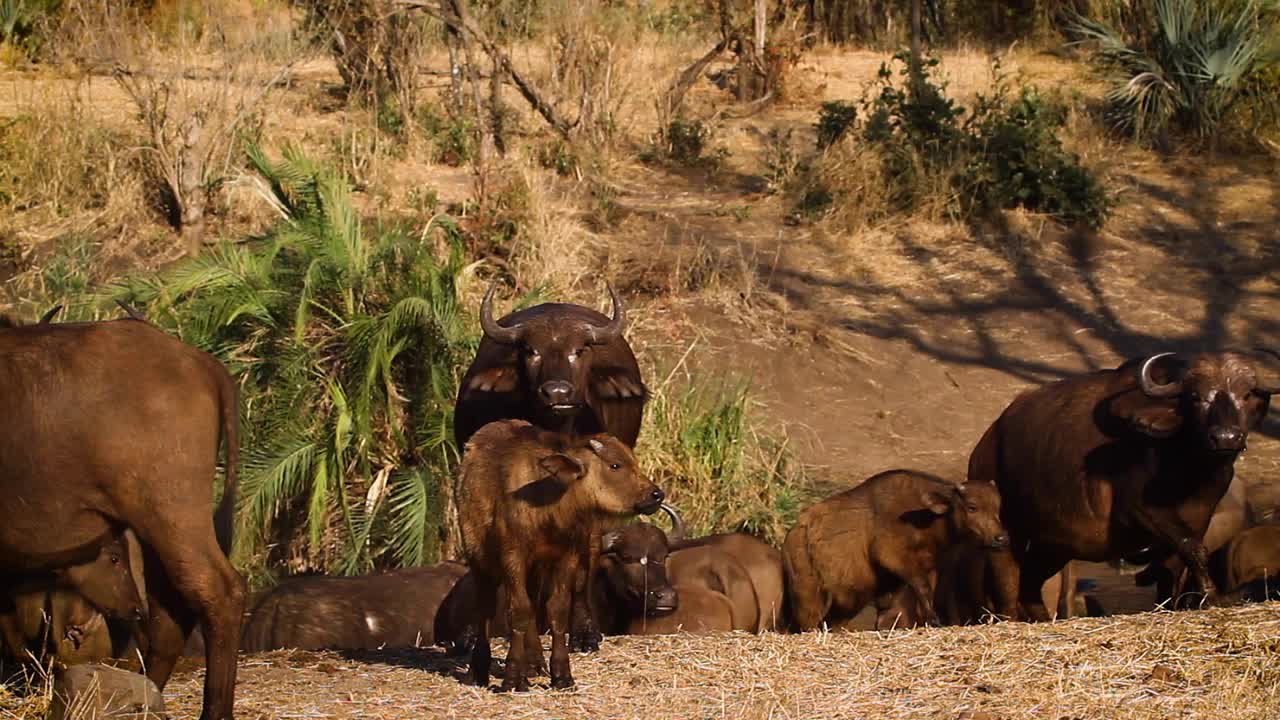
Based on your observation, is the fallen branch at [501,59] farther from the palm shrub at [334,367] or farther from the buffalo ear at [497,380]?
the buffalo ear at [497,380]

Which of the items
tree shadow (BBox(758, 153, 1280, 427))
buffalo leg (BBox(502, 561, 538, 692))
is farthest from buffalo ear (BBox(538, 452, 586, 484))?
tree shadow (BBox(758, 153, 1280, 427))

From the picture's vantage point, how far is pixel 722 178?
20953 millimetres

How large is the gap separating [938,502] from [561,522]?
3648 mm

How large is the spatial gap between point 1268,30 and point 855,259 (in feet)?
19.6

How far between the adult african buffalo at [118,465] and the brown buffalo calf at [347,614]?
12.7 ft

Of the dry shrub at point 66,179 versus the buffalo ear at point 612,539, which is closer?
the buffalo ear at point 612,539

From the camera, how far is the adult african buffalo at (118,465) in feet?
22.3

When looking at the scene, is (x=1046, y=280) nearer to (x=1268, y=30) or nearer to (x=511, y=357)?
(x=1268, y=30)

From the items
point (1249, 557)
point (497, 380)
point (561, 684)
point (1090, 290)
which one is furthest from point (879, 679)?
point (1090, 290)

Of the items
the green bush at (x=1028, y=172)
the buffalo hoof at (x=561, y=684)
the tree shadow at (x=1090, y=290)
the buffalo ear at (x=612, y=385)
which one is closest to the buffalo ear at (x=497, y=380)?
the buffalo ear at (x=612, y=385)

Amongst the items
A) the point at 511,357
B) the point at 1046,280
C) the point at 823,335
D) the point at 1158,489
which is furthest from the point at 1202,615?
the point at 1046,280

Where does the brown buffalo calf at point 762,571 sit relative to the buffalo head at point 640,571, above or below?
below

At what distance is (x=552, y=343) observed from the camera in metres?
10.3

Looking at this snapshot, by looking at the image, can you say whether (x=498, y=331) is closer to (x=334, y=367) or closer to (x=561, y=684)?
(x=561, y=684)
